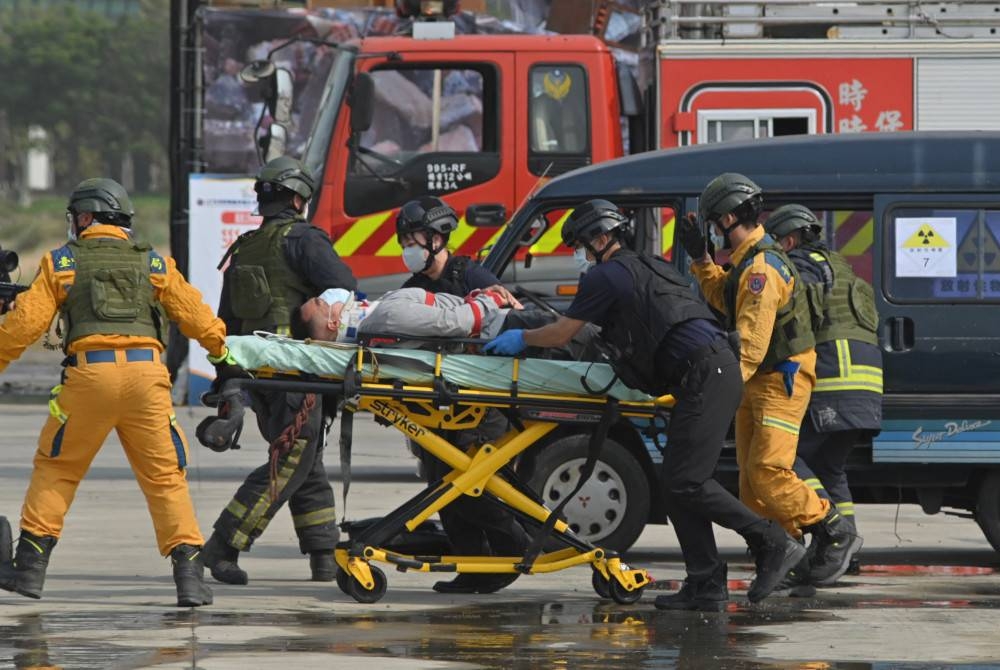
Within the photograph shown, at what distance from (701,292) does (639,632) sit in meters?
2.07

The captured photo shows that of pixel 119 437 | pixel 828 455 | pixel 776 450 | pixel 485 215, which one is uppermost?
pixel 485 215

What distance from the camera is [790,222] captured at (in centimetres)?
912

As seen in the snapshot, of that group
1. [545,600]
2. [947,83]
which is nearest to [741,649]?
[545,600]

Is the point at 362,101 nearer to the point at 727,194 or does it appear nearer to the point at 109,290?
the point at 727,194

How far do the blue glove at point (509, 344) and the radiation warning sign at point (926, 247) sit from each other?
2435mm

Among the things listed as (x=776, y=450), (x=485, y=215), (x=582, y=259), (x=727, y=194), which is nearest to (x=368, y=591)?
(x=582, y=259)

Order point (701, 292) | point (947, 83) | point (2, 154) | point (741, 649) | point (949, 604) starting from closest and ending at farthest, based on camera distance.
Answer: point (741, 649)
point (949, 604)
point (701, 292)
point (947, 83)
point (2, 154)

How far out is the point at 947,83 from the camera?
1273 centimetres

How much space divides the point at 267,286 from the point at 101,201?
116 centimetres

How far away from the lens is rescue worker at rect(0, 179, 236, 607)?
795 cm

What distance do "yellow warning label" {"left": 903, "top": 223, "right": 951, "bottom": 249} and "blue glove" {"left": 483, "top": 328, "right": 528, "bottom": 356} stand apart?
248 cm

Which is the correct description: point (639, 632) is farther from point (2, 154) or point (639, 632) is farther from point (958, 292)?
point (2, 154)

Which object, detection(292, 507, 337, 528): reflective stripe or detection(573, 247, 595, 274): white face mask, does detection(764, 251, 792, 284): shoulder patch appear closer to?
detection(573, 247, 595, 274): white face mask

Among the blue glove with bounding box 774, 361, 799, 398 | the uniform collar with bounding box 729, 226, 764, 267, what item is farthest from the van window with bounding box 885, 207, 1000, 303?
the uniform collar with bounding box 729, 226, 764, 267
